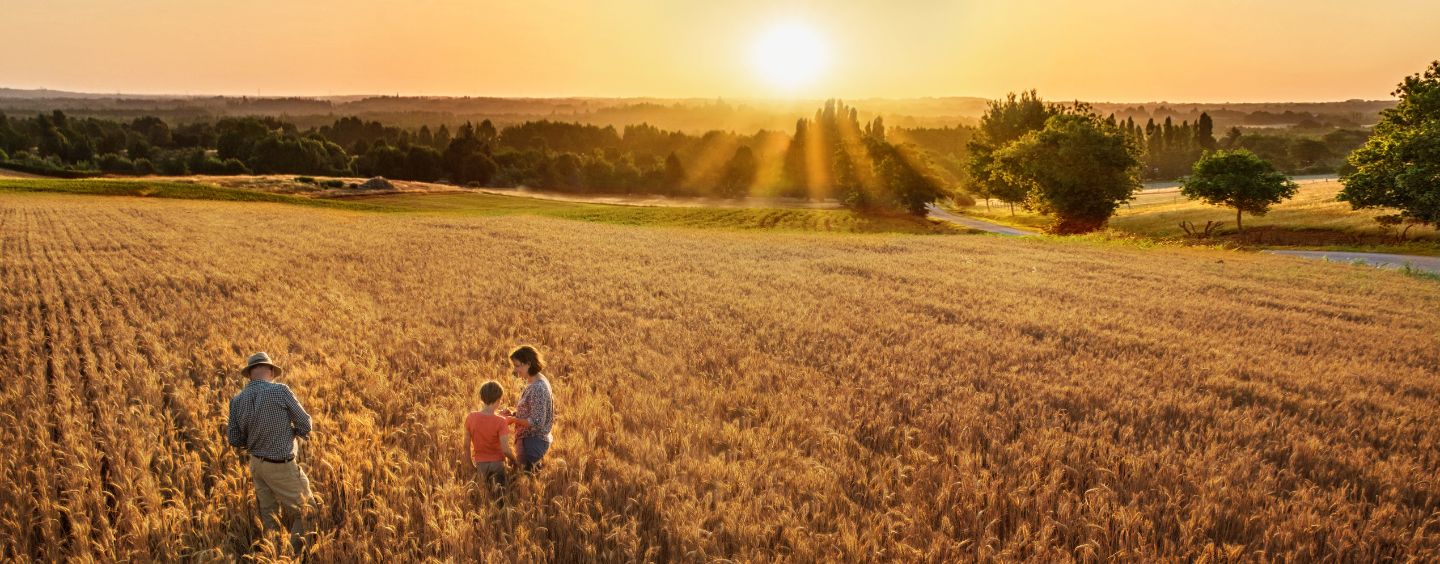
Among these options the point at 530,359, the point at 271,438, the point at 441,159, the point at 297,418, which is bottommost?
the point at 271,438

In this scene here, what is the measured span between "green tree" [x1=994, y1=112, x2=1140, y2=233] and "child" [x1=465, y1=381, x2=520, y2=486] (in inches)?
2653

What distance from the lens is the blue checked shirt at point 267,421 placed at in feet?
18.5

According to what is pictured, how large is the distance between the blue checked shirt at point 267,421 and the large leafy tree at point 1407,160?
60309mm

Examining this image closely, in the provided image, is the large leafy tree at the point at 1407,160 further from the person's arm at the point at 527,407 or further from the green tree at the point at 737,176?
the green tree at the point at 737,176

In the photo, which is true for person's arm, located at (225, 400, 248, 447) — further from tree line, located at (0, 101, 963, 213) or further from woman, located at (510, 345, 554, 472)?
tree line, located at (0, 101, 963, 213)

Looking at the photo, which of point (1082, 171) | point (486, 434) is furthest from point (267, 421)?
point (1082, 171)

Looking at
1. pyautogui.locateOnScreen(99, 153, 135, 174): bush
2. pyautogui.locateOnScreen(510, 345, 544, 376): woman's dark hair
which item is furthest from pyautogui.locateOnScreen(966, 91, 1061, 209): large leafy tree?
pyautogui.locateOnScreen(99, 153, 135, 174): bush

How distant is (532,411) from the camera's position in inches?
251

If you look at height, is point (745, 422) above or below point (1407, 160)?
below

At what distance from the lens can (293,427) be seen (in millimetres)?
5840

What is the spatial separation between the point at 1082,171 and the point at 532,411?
2682 inches

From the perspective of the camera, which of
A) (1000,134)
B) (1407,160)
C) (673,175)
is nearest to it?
(1407,160)

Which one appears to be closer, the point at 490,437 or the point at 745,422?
the point at 490,437

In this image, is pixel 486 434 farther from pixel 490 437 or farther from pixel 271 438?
pixel 271 438
